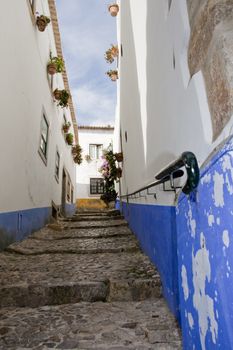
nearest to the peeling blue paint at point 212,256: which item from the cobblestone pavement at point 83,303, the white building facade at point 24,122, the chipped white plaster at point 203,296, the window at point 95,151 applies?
the chipped white plaster at point 203,296

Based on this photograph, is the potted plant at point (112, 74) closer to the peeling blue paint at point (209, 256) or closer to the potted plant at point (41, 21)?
the potted plant at point (41, 21)

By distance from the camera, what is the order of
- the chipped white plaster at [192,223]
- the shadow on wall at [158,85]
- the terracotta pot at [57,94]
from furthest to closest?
the terracotta pot at [57,94] < the shadow on wall at [158,85] < the chipped white plaster at [192,223]

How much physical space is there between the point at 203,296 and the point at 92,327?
4.20ft

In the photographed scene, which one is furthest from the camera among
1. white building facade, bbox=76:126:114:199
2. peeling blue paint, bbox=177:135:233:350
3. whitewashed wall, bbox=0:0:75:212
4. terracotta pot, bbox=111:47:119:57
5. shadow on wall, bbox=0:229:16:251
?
white building facade, bbox=76:126:114:199

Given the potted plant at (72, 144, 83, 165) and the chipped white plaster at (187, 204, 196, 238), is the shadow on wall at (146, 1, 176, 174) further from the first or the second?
the potted plant at (72, 144, 83, 165)

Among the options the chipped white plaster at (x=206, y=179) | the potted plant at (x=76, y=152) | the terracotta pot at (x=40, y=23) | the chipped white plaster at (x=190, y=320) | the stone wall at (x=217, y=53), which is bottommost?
the chipped white plaster at (x=190, y=320)

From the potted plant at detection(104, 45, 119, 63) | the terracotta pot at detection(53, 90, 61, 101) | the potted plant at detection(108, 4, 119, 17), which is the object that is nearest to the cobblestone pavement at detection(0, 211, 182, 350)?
the terracotta pot at detection(53, 90, 61, 101)

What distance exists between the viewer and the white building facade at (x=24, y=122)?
13.7 feet

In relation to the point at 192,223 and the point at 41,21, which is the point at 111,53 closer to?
the point at 41,21

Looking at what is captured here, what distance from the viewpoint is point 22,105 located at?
5.04 m

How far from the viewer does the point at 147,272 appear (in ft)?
9.86

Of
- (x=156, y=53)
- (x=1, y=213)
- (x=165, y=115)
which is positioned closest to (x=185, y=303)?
(x=165, y=115)

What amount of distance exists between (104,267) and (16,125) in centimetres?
298

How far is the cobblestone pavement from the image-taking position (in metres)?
1.94
